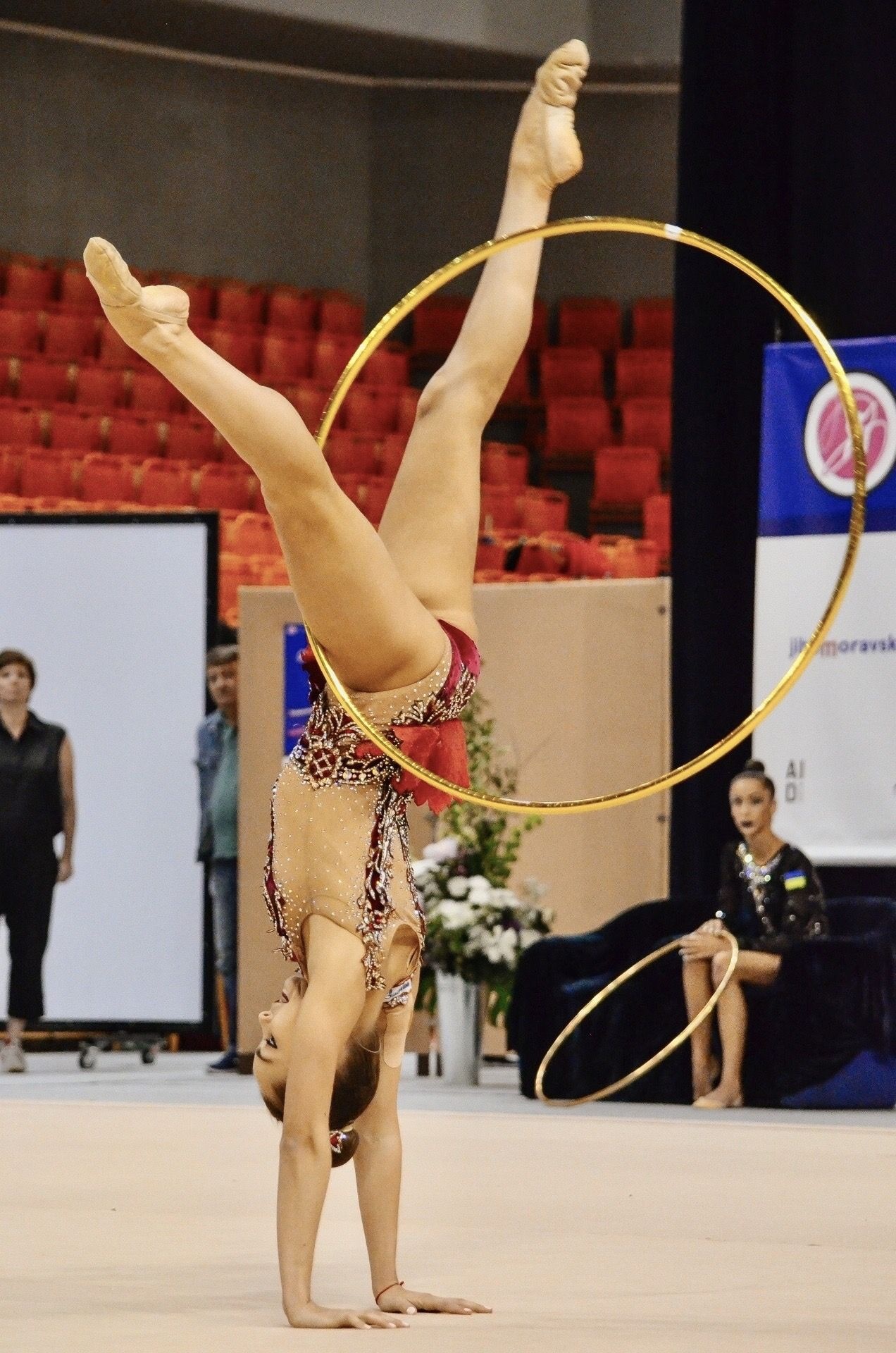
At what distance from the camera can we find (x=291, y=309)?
15117mm

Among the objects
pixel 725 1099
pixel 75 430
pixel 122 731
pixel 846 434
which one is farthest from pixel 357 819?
pixel 75 430

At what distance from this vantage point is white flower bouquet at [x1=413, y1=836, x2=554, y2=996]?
8.12 meters

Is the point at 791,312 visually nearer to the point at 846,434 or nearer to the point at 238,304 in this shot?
the point at 846,434

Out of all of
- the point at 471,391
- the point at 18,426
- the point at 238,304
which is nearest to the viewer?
the point at 471,391

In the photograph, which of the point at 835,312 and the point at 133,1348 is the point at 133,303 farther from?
the point at 835,312

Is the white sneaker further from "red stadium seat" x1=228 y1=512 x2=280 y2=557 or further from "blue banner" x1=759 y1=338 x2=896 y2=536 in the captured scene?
"red stadium seat" x1=228 y1=512 x2=280 y2=557

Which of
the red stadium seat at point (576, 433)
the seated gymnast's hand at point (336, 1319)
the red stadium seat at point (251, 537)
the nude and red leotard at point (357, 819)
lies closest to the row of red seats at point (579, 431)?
the red stadium seat at point (576, 433)

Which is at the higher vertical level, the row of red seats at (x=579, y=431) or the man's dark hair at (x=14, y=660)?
the row of red seats at (x=579, y=431)

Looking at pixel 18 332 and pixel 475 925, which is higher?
pixel 18 332

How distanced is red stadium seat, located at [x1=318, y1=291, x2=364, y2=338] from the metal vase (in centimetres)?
763

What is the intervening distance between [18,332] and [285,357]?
1.80 meters

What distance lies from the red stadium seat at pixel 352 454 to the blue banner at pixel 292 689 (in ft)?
16.7

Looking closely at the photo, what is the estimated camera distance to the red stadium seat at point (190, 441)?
13406 millimetres

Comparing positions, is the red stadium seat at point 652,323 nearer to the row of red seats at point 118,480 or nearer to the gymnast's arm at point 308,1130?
the row of red seats at point 118,480
